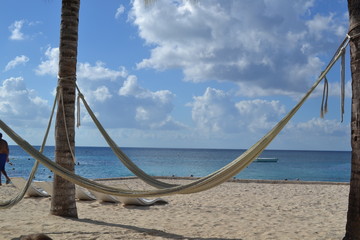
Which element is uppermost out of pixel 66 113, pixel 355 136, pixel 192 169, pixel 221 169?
pixel 66 113

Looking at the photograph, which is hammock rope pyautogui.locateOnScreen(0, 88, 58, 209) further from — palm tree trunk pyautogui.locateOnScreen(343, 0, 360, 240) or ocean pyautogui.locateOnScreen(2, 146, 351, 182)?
ocean pyautogui.locateOnScreen(2, 146, 351, 182)

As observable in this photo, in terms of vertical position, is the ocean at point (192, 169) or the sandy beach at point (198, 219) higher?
the sandy beach at point (198, 219)

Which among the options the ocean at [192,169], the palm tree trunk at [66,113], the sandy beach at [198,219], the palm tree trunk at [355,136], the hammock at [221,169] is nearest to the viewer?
the palm tree trunk at [355,136]

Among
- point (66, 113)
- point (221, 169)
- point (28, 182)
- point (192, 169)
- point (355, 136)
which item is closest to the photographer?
point (355, 136)

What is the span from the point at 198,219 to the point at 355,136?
246 centimetres

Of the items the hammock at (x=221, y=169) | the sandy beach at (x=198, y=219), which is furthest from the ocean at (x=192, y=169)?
the hammock at (x=221, y=169)

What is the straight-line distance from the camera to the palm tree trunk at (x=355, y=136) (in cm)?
329

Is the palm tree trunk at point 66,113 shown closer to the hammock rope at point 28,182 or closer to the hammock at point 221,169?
the hammock rope at point 28,182

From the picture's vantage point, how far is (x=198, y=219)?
5180mm

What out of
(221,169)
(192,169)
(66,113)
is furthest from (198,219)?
(192,169)

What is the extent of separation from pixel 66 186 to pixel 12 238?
1.09m

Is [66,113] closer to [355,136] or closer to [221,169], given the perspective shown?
[221,169]

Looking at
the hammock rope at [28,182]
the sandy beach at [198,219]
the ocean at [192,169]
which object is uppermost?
the hammock rope at [28,182]

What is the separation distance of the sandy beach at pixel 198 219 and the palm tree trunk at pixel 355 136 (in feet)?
2.97
